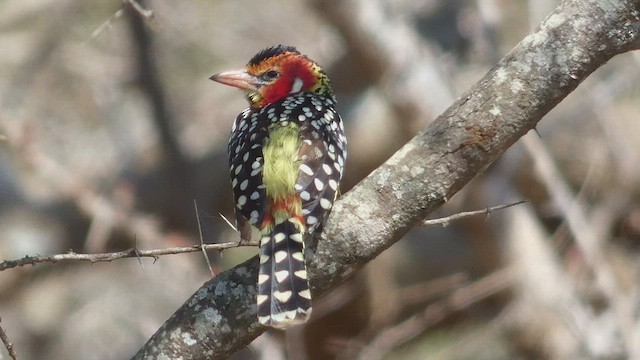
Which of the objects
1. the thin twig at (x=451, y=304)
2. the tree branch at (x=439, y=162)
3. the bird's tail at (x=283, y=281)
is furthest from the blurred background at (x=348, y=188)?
the tree branch at (x=439, y=162)

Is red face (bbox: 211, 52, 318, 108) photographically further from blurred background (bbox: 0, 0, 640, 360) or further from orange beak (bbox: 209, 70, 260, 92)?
blurred background (bbox: 0, 0, 640, 360)

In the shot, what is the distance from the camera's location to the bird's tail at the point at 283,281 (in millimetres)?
2746

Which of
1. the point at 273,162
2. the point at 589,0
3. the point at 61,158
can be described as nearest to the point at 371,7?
the point at 61,158

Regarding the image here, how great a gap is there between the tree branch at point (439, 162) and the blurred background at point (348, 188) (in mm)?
2497

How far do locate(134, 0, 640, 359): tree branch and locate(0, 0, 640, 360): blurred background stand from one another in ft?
8.19

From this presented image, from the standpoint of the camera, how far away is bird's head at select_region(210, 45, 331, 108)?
4.36 m

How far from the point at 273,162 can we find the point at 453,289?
150 inches

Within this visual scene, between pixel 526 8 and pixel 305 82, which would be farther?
pixel 526 8

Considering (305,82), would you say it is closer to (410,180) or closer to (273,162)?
(273,162)

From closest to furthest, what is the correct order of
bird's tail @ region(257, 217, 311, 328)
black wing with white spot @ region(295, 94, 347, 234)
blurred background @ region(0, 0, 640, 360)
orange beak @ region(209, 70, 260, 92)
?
bird's tail @ region(257, 217, 311, 328) < black wing with white spot @ region(295, 94, 347, 234) < orange beak @ region(209, 70, 260, 92) < blurred background @ region(0, 0, 640, 360)

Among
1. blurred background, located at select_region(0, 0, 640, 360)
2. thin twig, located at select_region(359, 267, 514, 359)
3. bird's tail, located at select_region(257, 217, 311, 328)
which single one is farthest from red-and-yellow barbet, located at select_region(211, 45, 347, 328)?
thin twig, located at select_region(359, 267, 514, 359)

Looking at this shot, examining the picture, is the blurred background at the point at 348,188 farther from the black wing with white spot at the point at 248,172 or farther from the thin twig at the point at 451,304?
the black wing with white spot at the point at 248,172

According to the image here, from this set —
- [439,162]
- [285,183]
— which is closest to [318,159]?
[285,183]

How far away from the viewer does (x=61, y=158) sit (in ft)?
25.1
